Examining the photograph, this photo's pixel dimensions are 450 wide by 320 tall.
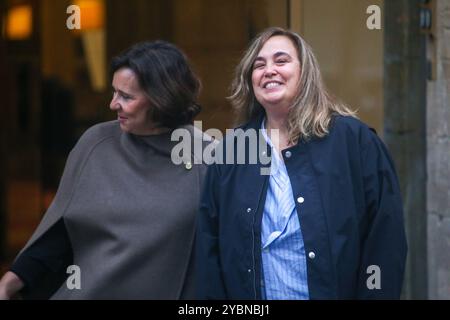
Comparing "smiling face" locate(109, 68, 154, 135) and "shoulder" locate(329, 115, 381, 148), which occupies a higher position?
"smiling face" locate(109, 68, 154, 135)

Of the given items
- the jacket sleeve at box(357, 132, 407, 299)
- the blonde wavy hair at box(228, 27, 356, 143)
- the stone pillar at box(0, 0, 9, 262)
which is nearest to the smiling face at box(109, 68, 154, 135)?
the blonde wavy hair at box(228, 27, 356, 143)

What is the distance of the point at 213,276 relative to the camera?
3.68 m

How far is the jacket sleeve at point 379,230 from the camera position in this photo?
3570 millimetres

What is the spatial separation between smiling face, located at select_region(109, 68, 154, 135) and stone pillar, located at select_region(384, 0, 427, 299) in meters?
2.95

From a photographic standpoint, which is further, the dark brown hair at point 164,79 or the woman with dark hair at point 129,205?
the dark brown hair at point 164,79

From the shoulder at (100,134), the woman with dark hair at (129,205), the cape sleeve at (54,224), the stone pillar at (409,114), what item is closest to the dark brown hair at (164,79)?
the woman with dark hair at (129,205)

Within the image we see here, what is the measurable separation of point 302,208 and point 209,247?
40 centimetres

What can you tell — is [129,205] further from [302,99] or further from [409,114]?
[409,114]

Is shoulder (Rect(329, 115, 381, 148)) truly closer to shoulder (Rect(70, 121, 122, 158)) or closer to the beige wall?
shoulder (Rect(70, 121, 122, 158))

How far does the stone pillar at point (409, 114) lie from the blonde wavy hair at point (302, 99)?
283cm

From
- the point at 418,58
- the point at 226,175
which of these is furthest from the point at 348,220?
the point at 418,58

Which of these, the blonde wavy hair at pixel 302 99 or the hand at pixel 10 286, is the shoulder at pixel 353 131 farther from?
the hand at pixel 10 286

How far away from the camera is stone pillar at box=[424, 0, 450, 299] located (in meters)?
6.14
